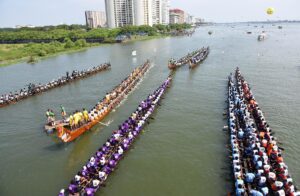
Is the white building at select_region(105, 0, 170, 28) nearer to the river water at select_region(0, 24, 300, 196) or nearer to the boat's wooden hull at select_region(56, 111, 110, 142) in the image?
the river water at select_region(0, 24, 300, 196)

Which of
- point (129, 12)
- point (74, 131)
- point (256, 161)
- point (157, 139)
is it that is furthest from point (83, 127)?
point (129, 12)

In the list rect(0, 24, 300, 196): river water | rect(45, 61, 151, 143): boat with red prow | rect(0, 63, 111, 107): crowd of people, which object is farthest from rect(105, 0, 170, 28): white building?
rect(45, 61, 151, 143): boat with red prow

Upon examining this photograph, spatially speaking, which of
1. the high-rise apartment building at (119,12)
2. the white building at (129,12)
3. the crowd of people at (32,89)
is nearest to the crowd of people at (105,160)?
the crowd of people at (32,89)

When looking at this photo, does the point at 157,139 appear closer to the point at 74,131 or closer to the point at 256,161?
the point at 74,131

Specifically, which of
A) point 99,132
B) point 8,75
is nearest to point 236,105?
point 99,132

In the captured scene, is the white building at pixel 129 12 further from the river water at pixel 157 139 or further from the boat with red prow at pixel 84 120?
the boat with red prow at pixel 84 120

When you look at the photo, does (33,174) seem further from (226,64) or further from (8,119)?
(226,64)
